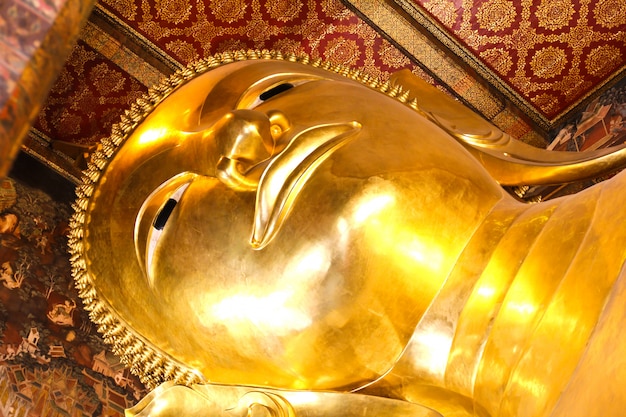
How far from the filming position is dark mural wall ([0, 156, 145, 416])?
284cm

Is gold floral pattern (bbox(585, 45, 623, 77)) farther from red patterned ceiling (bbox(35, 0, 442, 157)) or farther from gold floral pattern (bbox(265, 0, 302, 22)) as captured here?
gold floral pattern (bbox(265, 0, 302, 22))

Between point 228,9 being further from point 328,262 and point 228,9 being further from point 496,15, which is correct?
point 328,262

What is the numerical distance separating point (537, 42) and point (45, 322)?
239cm

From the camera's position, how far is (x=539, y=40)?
304 centimetres

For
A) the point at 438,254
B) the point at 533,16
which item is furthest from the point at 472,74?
the point at 438,254

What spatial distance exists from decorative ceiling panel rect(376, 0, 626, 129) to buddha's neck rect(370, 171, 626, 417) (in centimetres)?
158

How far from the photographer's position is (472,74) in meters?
3.18

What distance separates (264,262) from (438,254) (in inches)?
15.0

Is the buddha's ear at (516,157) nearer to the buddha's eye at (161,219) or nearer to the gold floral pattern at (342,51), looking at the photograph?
the buddha's eye at (161,219)

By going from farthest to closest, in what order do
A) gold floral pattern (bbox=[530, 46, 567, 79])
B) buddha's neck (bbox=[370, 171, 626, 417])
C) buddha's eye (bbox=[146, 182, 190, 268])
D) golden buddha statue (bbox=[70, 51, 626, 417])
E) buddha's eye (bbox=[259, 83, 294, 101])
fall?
gold floral pattern (bbox=[530, 46, 567, 79]) < buddha's eye (bbox=[259, 83, 294, 101]) < buddha's eye (bbox=[146, 182, 190, 268]) < golden buddha statue (bbox=[70, 51, 626, 417]) < buddha's neck (bbox=[370, 171, 626, 417])

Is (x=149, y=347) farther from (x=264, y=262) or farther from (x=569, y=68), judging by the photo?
(x=569, y=68)

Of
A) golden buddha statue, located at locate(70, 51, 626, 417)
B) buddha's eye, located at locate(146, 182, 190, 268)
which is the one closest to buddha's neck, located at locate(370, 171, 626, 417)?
golden buddha statue, located at locate(70, 51, 626, 417)

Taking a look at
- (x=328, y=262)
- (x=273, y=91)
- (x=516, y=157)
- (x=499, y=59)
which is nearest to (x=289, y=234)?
(x=328, y=262)


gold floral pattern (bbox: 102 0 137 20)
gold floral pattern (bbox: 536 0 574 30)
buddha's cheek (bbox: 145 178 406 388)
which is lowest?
buddha's cheek (bbox: 145 178 406 388)
